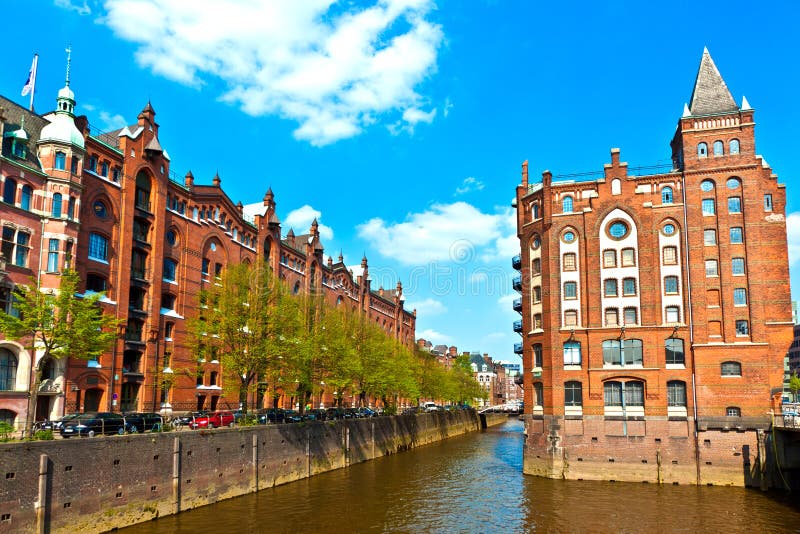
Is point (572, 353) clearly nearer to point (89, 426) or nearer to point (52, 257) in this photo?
point (89, 426)

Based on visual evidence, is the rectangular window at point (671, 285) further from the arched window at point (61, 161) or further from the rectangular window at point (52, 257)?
the arched window at point (61, 161)

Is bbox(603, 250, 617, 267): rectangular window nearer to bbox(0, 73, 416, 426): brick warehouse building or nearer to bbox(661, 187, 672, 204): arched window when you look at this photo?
bbox(661, 187, 672, 204): arched window

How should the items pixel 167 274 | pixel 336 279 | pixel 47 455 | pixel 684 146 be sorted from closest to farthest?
pixel 47 455 → pixel 684 146 → pixel 167 274 → pixel 336 279

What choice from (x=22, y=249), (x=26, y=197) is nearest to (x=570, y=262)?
(x=22, y=249)

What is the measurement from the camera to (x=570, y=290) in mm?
50062

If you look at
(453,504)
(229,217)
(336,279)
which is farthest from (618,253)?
(336,279)

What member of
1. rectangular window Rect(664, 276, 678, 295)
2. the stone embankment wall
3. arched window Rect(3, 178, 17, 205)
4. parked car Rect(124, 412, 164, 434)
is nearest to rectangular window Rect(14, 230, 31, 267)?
arched window Rect(3, 178, 17, 205)

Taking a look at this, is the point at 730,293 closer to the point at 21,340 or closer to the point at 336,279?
the point at 21,340

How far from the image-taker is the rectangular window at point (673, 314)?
47.1 m

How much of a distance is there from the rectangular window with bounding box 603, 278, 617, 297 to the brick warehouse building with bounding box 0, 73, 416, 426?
3248 cm

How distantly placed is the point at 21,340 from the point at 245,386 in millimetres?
14704

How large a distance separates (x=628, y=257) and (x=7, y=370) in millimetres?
44705

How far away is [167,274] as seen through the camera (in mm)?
56344

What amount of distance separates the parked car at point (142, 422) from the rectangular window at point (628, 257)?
116 ft
